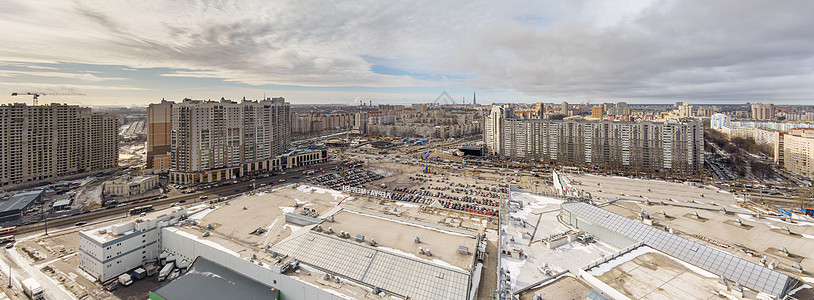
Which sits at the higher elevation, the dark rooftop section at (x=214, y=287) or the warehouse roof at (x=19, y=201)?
the warehouse roof at (x=19, y=201)

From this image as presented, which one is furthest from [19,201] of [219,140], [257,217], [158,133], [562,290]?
[562,290]

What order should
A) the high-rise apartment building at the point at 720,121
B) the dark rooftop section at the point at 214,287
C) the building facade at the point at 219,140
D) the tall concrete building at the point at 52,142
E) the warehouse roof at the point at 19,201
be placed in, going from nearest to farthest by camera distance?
the dark rooftop section at the point at 214,287, the warehouse roof at the point at 19,201, the tall concrete building at the point at 52,142, the building facade at the point at 219,140, the high-rise apartment building at the point at 720,121

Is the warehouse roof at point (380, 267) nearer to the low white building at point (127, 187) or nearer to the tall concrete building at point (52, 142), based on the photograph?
the low white building at point (127, 187)

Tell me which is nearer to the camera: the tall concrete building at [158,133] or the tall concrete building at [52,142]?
the tall concrete building at [52,142]

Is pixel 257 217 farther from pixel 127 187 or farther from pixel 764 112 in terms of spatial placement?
pixel 764 112

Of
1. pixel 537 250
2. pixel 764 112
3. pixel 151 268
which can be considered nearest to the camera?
pixel 537 250

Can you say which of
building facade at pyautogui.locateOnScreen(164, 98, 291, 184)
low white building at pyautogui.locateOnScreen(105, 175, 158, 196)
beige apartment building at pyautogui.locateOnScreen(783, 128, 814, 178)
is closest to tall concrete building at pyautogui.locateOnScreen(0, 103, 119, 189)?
building facade at pyautogui.locateOnScreen(164, 98, 291, 184)

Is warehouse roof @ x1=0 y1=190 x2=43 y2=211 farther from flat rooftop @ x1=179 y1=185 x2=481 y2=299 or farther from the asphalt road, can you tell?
flat rooftop @ x1=179 y1=185 x2=481 y2=299

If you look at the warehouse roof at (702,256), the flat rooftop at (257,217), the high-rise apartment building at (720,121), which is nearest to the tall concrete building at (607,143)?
the warehouse roof at (702,256)
